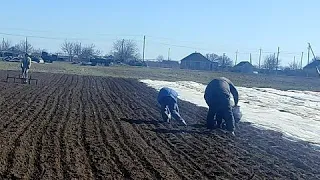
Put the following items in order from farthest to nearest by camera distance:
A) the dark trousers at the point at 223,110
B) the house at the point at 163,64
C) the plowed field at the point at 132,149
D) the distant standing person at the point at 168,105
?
1. the house at the point at 163,64
2. the distant standing person at the point at 168,105
3. the dark trousers at the point at 223,110
4. the plowed field at the point at 132,149

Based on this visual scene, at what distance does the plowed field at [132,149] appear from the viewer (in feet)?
29.9

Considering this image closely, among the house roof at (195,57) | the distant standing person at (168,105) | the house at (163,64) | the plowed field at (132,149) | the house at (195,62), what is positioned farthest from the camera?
the house at (163,64)

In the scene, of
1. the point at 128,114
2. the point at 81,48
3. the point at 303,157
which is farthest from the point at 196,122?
the point at 81,48

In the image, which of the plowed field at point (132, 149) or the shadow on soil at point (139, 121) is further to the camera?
the shadow on soil at point (139, 121)

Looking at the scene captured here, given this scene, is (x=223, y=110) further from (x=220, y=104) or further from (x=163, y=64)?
(x=163, y=64)

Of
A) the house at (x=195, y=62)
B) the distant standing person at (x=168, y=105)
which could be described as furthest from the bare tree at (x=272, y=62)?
the distant standing person at (x=168, y=105)

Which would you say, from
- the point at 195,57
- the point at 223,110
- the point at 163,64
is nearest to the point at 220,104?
the point at 223,110

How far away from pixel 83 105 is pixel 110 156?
9981 mm

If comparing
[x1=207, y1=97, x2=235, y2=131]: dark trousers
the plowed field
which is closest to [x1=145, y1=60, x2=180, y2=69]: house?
the plowed field

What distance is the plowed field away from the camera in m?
9.11

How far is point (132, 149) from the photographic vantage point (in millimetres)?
11195

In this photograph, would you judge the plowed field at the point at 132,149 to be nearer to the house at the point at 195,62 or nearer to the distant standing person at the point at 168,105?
the distant standing person at the point at 168,105

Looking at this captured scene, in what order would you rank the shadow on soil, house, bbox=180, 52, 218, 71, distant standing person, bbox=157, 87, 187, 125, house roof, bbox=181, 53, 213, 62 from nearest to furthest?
the shadow on soil, distant standing person, bbox=157, 87, 187, 125, house, bbox=180, 52, 218, 71, house roof, bbox=181, 53, 213, 62

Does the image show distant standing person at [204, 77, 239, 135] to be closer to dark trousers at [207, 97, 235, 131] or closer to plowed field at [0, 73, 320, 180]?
dark trousers at [207, 97, 235, 131]
